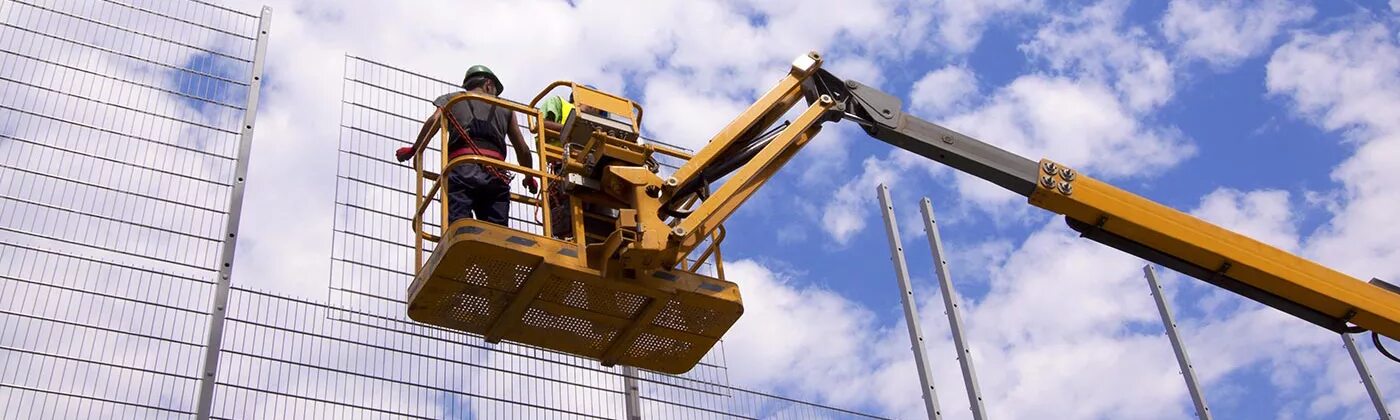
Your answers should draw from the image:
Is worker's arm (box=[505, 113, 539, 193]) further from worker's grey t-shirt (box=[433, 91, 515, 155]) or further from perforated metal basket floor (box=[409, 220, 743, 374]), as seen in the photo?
perforated metal basket floor (box=[409, 220, 743, 374])

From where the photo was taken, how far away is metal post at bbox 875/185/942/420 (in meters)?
9.88

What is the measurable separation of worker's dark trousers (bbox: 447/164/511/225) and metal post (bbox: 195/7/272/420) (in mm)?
1263

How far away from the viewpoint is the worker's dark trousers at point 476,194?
8.35m

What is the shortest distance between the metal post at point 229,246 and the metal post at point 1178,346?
727 centimetres

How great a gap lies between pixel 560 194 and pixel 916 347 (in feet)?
9.64

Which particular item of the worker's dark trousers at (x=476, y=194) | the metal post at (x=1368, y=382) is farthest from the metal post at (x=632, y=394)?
the metal post at (x=1368, y=382)

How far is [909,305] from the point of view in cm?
1038

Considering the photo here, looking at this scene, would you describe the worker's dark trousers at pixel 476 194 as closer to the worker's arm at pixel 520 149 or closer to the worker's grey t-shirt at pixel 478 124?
the worker's grey t-shirt at pixel 478 124

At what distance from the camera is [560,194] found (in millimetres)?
8750

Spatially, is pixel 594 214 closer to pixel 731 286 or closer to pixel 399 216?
pixel 731 286

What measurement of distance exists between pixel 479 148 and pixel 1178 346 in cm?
612

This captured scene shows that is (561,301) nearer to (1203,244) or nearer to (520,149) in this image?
(520,149)

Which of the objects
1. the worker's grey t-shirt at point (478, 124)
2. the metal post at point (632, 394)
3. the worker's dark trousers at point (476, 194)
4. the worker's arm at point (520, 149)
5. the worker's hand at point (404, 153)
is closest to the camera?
the worker's dark trousers at point (476, 194)

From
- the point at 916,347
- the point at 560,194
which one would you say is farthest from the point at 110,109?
the point at 916,347
